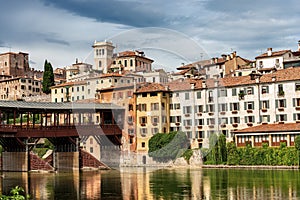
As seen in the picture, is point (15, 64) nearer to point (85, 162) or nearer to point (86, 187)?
point (85, 162)

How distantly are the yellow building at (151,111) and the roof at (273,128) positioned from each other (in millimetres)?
10983

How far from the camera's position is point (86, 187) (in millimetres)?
39844

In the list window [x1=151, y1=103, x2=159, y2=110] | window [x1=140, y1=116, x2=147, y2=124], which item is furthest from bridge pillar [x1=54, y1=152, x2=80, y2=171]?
window [x1=151, y1=103, x2=159, y2=110]

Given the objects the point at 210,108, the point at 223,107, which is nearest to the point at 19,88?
the point at 210,108

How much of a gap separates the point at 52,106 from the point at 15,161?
7996 millimetres

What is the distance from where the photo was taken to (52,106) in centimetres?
6216

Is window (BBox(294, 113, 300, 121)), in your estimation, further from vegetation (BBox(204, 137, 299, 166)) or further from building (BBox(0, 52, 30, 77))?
building (BBox(0, 52, 30, 77))

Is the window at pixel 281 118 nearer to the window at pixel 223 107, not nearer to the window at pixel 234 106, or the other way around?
the window at pixel 234 106

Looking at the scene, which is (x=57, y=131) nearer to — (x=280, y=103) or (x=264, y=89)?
(x=264, y=89)

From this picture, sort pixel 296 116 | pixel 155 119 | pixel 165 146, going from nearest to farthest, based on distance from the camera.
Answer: pixel 296 116
pixel 165 146
pixel 155 119

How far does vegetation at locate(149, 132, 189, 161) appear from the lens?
62541mm

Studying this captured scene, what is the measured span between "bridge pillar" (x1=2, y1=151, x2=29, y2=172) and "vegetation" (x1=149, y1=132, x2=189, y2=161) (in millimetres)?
15084

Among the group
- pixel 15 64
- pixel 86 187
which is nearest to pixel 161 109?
pixel 86 187

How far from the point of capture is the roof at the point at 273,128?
54625 millimetres
